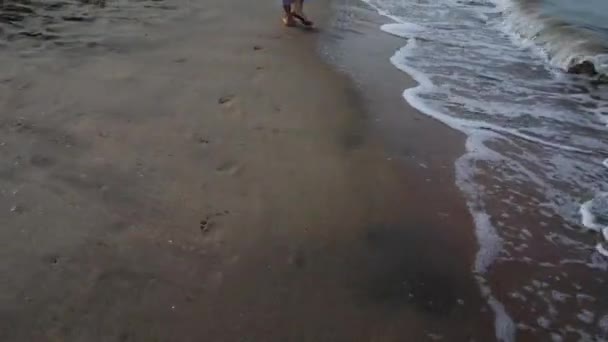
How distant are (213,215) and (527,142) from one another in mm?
2914

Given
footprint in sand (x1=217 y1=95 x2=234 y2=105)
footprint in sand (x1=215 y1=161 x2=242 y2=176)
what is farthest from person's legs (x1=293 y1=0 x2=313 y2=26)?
footprint in sand (x1=215 y1=161 x2=242 y2=176)

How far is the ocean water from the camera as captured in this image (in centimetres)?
315

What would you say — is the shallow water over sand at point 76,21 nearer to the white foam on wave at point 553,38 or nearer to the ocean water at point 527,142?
the ocean water at point 527,142

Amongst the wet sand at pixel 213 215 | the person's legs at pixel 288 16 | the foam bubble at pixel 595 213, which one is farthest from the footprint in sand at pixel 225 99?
the foam bubble at pixel 595 213

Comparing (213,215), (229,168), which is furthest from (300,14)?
(213,215)

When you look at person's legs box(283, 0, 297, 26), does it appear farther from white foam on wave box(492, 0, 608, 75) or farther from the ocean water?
white foam on wave box(492, 0, 608, 75)

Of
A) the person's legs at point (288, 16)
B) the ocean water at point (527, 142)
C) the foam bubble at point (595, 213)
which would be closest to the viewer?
the ocean water at point (527, 142)

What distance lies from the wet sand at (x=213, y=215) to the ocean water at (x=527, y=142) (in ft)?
0.72

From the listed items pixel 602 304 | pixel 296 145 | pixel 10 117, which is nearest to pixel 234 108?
pixel 296 145

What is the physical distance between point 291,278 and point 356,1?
720 cm

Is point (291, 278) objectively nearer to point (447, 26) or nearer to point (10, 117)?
point (10, 117)

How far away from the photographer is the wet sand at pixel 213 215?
2773 millimetres

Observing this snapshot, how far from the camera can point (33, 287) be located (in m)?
2.79

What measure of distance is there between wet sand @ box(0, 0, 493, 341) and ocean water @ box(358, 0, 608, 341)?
220mm
